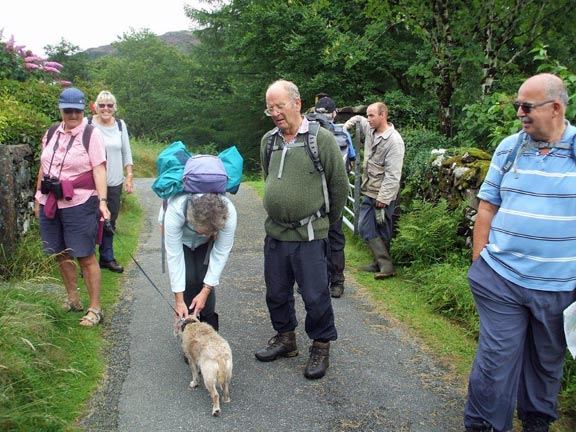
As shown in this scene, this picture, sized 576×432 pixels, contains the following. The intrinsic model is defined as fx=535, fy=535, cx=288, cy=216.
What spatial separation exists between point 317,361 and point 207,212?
58.8 inches

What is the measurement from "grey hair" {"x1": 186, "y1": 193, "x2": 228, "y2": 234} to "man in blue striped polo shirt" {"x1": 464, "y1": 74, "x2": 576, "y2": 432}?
66.3 inches

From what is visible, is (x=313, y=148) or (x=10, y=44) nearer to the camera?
→ (x=313, y=148)

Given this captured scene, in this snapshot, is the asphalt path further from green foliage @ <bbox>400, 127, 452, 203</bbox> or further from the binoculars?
green foliage @ <bbox>400, 127, 452, 203</bbox>

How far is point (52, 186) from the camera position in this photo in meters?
4.62

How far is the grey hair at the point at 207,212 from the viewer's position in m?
3.64

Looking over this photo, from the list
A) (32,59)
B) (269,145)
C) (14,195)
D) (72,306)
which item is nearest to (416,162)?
(269,145)

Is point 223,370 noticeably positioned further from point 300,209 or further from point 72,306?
point 72,306

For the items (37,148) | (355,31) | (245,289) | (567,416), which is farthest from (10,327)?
(355,31)

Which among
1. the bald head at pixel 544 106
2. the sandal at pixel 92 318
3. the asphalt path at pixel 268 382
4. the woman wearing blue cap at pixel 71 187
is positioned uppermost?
the bald head at pixel 544 106

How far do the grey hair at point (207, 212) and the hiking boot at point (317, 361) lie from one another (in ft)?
4.19

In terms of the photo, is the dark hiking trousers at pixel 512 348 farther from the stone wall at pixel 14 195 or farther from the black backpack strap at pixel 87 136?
the stone wall at pixel 14 195

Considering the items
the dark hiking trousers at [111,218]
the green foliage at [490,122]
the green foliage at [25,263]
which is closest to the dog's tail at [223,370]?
the green foliage at [25,263]

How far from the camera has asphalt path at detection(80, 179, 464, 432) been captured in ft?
11.5

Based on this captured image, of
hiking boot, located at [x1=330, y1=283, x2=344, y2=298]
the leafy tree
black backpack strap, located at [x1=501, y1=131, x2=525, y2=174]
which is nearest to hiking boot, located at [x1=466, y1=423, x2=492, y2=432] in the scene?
black backpack strap, located at [x1=501, y1=131, x2=525, y2=174]
